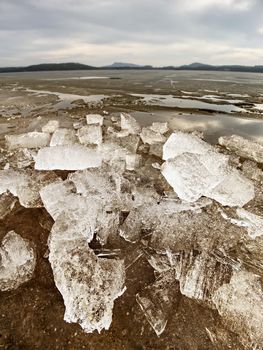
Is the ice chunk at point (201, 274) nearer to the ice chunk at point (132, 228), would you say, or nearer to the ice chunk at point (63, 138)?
the ice chunk at point (132, 228)

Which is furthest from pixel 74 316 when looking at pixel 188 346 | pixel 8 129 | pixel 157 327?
pixel 8 129

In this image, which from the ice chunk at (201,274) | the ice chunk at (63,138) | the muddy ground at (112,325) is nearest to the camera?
the muddy ground at (112,325)

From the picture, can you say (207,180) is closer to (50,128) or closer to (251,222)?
(251,222)

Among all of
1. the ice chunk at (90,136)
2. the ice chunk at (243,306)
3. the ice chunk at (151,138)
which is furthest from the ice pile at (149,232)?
the ice chunk at (151,138)

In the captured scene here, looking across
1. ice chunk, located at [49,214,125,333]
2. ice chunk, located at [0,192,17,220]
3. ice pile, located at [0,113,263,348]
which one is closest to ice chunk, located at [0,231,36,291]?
ice pile, located at [0,113,263,348]

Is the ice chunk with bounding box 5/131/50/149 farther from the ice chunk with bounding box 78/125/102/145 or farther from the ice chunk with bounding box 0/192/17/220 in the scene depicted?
the ice chunk with bounding box 0/192/17/220

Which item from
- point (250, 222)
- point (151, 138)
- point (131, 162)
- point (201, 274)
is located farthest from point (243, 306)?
point (151, 138)

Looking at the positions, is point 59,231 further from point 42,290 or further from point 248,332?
point 248,332
